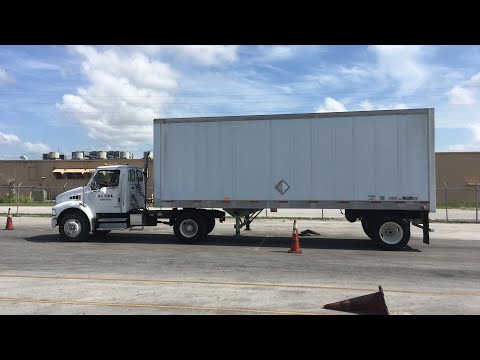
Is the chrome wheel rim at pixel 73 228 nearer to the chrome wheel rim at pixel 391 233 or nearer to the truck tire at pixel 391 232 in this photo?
the truck tire at pixel 391 232

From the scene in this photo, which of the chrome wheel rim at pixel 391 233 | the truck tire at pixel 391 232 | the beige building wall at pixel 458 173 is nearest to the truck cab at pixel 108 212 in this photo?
the truck tire at pixel 391 232

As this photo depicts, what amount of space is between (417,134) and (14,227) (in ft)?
56.8

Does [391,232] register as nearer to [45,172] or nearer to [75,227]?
[75,227]

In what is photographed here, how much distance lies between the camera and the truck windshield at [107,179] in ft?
47.9

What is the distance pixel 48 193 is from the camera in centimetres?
4294

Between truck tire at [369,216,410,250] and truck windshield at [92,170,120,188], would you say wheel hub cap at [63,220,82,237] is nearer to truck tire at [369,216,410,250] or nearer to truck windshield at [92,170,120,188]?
truck windshield at [92,170,120,188]

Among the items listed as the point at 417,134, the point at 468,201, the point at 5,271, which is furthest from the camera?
the point at 468,201

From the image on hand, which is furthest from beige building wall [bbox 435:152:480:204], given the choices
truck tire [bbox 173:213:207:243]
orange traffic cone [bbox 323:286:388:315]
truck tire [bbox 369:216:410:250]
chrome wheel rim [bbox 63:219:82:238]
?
orange traffic cone [bbox 323:286:388:315]

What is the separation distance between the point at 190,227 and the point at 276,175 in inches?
132

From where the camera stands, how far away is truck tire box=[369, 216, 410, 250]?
1266cm

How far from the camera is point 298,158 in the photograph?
13.3 meters

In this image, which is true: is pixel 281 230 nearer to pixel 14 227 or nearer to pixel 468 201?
pixel 14 227

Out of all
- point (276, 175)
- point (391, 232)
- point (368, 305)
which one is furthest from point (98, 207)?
point (368, 305)
